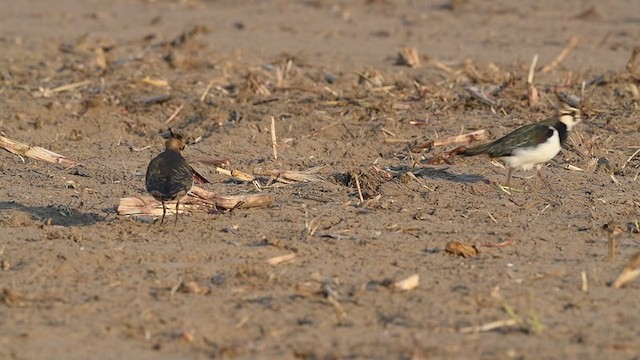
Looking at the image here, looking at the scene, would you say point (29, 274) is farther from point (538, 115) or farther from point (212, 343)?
point (538, 115)

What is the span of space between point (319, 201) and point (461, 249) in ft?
5.41

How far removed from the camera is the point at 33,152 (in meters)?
9.56

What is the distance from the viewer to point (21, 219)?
26.5ft

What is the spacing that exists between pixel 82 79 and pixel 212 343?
25.0 feet

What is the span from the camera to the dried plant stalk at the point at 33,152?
9539 millimetres

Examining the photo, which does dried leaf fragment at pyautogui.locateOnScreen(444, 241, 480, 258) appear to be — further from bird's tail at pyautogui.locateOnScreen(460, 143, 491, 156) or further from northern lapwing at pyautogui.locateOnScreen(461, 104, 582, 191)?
bird's tail at pyautogui.locateOnScreen(460, 143, 491, 156)

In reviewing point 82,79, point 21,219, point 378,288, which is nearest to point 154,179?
point 21,219

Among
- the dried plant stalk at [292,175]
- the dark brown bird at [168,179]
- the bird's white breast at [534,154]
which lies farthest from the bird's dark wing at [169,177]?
the bird's white breast at [534,154]

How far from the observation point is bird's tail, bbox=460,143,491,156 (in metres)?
9.20

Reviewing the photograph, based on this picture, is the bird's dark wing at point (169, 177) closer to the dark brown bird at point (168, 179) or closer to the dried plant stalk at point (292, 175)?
the dark brown bird at point (168, 179)

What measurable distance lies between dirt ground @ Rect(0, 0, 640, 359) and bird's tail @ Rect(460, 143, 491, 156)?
202mm

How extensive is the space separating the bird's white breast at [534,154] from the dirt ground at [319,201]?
227mm

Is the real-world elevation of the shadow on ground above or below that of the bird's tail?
above

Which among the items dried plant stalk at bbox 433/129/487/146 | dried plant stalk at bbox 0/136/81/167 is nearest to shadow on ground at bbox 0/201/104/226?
dried plant stalk at bbox 0/136/81/167
